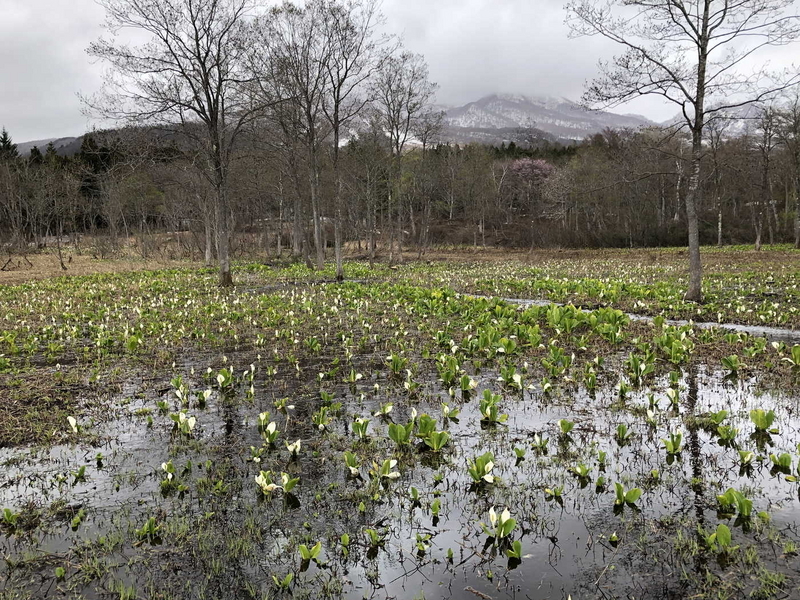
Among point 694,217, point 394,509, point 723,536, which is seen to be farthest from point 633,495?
point 694,217

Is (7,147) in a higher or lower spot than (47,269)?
higher

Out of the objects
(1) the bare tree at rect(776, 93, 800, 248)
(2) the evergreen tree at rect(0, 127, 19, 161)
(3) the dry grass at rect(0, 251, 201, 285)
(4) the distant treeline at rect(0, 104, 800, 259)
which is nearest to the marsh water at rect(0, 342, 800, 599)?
(4) the distant treeline at rect(0, 104, 800, 259)

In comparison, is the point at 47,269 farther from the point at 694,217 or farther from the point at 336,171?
the point at 694,217

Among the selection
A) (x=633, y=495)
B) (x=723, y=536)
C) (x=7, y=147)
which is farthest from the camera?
(x=7, y=147)

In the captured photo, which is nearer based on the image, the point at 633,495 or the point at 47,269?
the point at 633,495

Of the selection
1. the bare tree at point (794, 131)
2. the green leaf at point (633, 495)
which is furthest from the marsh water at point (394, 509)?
the bare tree at point (794, 131)

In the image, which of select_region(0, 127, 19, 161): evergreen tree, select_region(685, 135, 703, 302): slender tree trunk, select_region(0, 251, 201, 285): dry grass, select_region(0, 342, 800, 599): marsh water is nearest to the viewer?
select_region(0, 342, 800, 599): marsh water

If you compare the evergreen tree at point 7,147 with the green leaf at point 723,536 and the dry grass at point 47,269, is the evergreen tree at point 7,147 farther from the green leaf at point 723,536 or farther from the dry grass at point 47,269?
the green leaf at point 723,536

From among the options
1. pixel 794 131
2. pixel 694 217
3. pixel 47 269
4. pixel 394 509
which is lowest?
pixel 394 509

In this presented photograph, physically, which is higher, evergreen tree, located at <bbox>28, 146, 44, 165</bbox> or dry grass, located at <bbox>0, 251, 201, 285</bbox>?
evergreen tree, located at <bbox>28, 146, 44, 165</bbox>

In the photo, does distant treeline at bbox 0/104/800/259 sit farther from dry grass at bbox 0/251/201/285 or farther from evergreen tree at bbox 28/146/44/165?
dry grass at bbox 0/251/201/285

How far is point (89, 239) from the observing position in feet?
194

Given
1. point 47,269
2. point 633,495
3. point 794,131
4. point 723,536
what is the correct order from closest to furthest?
1. point 723,536
2. point 633,495
3. point 47,269
4. point 794,131

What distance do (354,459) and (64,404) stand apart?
4296mm
